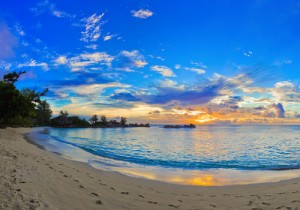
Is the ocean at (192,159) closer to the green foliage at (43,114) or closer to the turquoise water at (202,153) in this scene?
the turquoise water at (202,153)

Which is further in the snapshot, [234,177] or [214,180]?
[234,177]

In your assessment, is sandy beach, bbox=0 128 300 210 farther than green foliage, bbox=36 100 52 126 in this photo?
No

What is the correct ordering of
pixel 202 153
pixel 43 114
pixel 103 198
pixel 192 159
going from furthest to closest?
pixel 43 114, pixel 202 153, pixel 192 159, pixel 103 198

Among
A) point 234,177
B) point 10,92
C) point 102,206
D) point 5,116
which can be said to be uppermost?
point 10,92

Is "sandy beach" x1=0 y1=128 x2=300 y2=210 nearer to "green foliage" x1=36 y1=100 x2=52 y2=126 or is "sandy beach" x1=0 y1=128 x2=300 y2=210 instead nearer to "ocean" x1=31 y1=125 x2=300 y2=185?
"ocean" x1=31 y1=125 x2=300 y2=185

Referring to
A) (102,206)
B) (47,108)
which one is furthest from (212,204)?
(47,108)

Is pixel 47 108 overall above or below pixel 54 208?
above

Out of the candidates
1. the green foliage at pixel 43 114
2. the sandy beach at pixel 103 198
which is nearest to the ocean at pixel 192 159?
the sandy beach at pixel 103 198

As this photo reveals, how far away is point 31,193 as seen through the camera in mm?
6488

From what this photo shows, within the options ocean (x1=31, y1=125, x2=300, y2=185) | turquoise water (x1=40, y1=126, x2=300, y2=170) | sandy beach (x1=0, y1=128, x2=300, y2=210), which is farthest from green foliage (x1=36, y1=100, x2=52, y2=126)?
sandy beach (x1=0, y1=128, x2=300, y2=210)

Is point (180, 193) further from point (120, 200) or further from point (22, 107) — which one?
point (22, 107)

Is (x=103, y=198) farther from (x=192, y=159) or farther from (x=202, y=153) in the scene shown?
(x=202, y=153)

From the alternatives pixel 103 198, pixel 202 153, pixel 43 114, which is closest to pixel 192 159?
pixel 202 153

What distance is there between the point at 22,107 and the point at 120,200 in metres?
47.0
